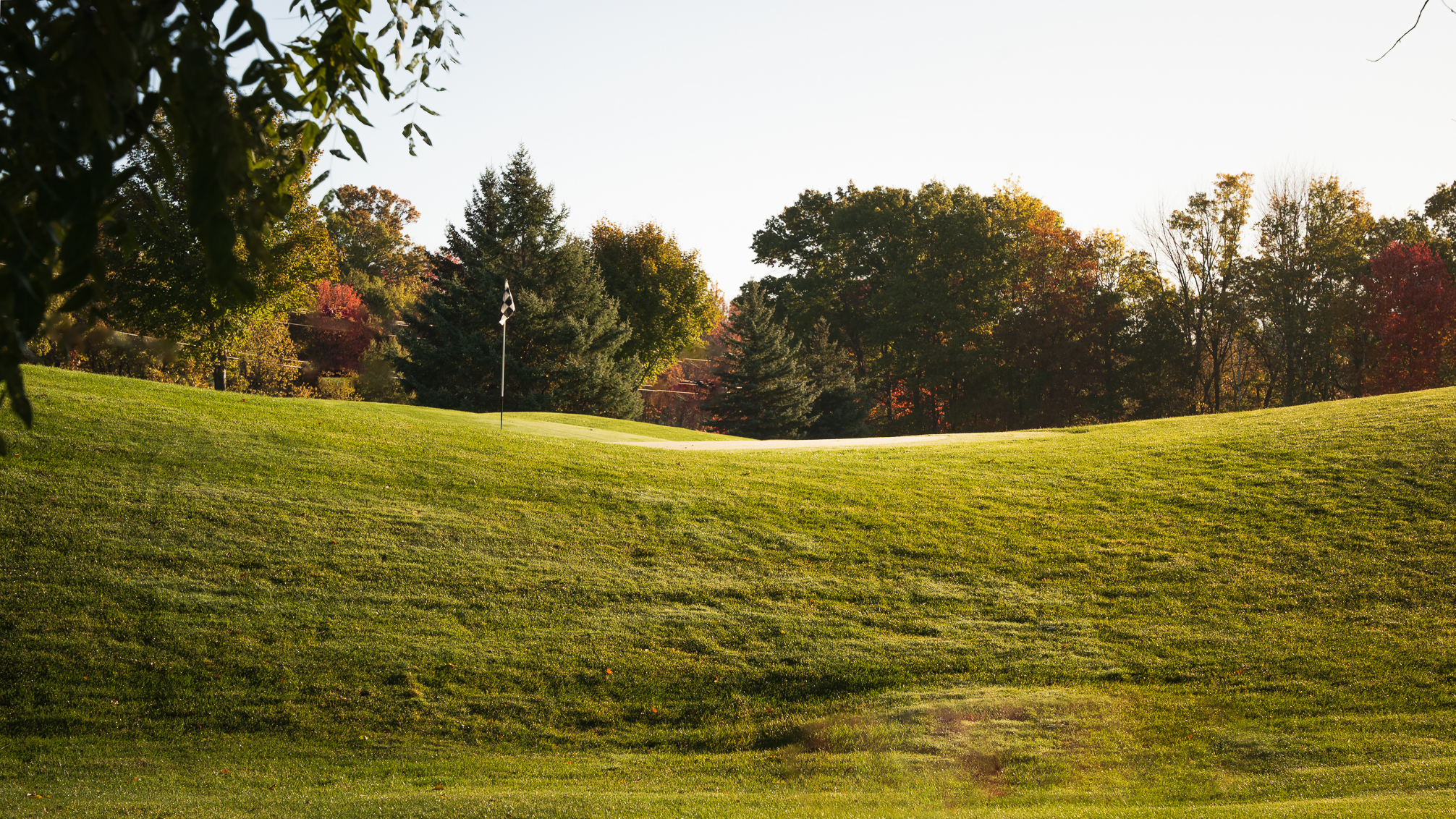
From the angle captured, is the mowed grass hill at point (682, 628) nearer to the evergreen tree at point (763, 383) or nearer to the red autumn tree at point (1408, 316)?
the evergreen tree at point (763, 383)

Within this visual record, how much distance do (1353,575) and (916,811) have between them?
7961mm

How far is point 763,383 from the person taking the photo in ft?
137

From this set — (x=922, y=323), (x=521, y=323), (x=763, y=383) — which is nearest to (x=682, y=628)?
(x=521, y=323)

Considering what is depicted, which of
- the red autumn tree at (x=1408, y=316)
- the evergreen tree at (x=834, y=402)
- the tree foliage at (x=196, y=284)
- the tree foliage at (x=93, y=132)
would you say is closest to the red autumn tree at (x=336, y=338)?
the tree foliage at (x=196, y=284)

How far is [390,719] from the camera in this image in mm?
7441

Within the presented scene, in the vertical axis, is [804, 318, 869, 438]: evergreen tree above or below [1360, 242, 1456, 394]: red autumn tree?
below

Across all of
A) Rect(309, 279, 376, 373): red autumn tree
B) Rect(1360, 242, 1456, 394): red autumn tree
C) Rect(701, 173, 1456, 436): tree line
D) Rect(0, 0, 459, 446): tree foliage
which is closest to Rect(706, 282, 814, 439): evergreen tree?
Rect(701, 173, 1456, 436): tree line

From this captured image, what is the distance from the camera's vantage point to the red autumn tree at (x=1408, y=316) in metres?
36.2

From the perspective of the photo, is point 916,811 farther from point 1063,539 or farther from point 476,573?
point 1063,539

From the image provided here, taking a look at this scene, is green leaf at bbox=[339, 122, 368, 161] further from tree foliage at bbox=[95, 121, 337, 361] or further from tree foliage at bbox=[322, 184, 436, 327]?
tree foliage at bbox=[322, 184, 436, 327]

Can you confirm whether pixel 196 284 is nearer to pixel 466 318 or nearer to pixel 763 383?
pixel 466 318

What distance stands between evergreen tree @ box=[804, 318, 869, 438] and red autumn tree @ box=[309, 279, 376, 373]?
25.9 m

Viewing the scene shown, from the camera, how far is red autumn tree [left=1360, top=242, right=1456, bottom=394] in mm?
36219

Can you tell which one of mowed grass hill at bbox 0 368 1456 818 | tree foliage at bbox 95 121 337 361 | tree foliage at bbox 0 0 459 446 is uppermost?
tree foliage at bbox 95 121 337 361
